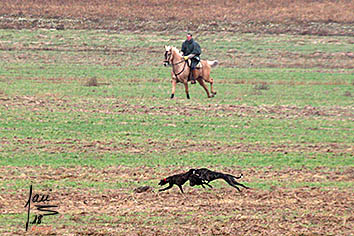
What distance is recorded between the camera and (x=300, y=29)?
1770 inches

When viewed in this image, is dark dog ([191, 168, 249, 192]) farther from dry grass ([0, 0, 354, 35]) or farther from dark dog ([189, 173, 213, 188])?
dry grass ([0, 0, 354, 35])

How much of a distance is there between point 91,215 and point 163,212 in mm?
954

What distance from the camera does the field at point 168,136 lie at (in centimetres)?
991

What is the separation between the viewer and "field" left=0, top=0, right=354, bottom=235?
9914 millimetres

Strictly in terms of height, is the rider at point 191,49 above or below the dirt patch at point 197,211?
above

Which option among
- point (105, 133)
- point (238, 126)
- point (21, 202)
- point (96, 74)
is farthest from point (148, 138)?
point (96, 74)

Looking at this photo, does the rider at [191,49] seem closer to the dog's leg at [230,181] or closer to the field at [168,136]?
the field at [168,136]

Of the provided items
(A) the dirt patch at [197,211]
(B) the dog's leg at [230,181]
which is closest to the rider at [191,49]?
(A) the dirt patch at [197,211]

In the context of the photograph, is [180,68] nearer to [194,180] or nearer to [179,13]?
[194,180]

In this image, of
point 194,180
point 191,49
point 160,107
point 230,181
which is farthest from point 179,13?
point 194,180

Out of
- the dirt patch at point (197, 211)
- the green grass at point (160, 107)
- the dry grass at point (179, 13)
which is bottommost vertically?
the dirt patch at point (197, 211)

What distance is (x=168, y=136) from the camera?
1600cm

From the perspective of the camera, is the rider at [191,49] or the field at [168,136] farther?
the rider at [191,49]

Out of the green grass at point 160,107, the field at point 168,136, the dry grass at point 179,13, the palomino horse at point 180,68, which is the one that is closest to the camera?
the field at point 168,136
